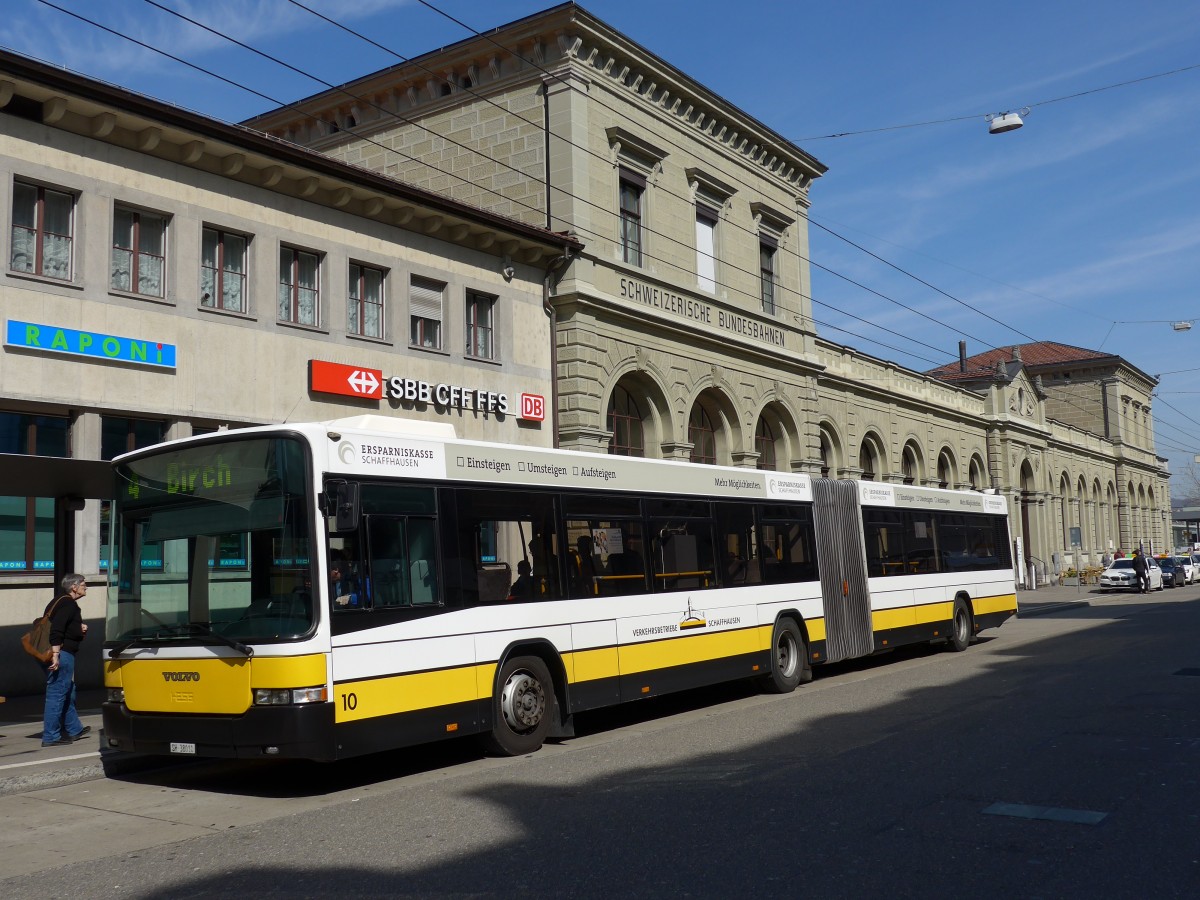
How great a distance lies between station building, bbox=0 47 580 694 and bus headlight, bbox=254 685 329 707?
4.21 meters

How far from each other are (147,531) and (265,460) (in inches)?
58.3

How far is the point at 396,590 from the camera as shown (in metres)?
9.96

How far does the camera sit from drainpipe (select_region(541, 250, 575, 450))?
77.7 ft

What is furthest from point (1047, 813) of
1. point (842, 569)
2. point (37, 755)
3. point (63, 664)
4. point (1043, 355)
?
point (1043, 355)

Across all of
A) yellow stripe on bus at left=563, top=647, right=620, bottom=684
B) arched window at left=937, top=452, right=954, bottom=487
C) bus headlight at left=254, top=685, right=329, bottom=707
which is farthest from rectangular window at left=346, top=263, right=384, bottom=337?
arched window at left=937, top=452, right=954, bottom=487

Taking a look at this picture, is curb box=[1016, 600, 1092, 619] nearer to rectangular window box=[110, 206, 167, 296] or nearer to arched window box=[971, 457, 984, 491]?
arched window box=[971, 457, 984, 491]

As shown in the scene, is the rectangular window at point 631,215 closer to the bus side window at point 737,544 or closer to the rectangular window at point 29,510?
the bus side window at point 737,544

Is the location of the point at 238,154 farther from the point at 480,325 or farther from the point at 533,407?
the point at 533,407

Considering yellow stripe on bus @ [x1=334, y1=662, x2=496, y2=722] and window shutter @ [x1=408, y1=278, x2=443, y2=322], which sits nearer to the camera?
yellow stripe on bus @ [x1=334, y1=662, x2=496, y2=722]

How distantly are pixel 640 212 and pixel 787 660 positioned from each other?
13.6 m

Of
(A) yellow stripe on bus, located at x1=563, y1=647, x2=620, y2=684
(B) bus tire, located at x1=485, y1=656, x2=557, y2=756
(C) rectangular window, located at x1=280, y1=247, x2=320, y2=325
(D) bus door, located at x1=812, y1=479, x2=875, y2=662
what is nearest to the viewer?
(B) bus tire, located at x1=485, y1=656, x2=557, y2=756

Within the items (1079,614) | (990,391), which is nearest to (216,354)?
(1079,614)

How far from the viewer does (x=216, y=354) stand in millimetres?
17328

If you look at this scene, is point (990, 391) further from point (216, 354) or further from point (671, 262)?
point (216, 354)
